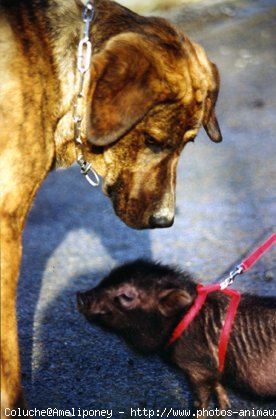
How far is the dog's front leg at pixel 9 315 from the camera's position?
9.98 ft

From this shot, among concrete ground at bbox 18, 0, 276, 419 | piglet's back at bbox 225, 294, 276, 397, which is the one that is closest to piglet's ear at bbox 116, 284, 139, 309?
concrete ground at bbox 18, 0, 276, 419

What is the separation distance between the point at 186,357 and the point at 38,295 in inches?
50.3

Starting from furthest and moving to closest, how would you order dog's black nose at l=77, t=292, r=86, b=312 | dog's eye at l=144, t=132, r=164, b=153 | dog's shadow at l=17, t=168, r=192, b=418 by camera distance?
1. dog's black nose at l=77, t=292, r=86, b=312
2. dog's shadow at l=17, t=168, r=192, b=418
3. dog's eye at l=144, t=132, r=164, b=153

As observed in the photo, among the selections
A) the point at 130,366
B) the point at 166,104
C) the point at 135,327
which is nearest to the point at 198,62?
the point at 166,104

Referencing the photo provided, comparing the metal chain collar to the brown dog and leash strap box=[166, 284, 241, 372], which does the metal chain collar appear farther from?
leash strap box=[166, 284, 241, 372]

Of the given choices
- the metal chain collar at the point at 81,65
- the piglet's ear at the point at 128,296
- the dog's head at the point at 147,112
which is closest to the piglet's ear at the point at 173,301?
the piglet's ear at the point at 128,296

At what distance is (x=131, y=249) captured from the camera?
5.13 meters

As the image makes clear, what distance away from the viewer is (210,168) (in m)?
6.15

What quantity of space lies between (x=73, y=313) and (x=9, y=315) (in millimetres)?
1429

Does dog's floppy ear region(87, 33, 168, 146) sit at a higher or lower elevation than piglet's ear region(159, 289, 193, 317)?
higher

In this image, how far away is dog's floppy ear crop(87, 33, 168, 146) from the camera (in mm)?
3207

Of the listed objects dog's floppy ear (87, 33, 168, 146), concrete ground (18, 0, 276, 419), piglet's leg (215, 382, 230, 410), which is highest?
dog's floppy ear (87, 33, 168, 146)

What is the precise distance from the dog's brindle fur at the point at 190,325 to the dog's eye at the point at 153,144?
72cm

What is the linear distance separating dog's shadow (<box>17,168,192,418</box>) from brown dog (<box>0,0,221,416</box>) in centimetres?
73
